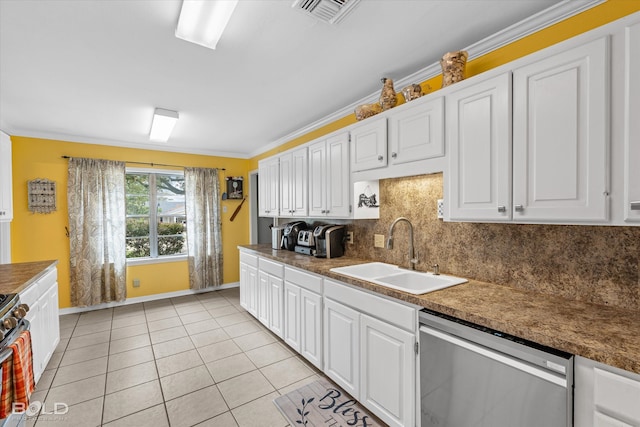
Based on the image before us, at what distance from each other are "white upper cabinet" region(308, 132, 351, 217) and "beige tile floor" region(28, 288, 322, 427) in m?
1.49

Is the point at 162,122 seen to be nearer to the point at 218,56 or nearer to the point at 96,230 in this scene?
the point at 218,56

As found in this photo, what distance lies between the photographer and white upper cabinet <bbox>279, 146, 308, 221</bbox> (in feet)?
10.7

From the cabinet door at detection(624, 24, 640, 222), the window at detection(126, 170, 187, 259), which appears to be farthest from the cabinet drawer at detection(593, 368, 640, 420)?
the window at detection(126, 170, 187, 259)

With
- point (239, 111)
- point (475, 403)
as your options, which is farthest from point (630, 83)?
point (239, 111)

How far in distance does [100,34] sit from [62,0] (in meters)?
0.29

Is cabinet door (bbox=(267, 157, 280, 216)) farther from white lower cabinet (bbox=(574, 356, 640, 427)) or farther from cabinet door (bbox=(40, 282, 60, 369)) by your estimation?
white lower cabinet (bbox=(574, 356, 640, 427))

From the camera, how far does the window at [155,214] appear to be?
15.1 feet

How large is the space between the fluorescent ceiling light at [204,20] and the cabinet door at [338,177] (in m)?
1.29

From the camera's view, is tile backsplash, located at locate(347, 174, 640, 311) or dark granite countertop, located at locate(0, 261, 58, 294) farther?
dark granite countertop, located at locate(0, 261, 58, 294)

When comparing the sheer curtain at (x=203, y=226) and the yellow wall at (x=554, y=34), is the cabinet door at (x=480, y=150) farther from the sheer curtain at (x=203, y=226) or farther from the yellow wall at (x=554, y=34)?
the sheer curtain at (x=203, y=226)

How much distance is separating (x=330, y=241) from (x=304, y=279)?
0.54 meters

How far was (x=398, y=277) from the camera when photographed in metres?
2.21

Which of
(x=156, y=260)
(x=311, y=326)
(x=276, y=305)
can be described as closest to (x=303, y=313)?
(x=311, y=326)

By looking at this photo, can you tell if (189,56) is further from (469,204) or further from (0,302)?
(469,204)
